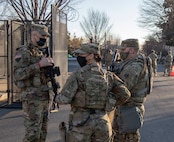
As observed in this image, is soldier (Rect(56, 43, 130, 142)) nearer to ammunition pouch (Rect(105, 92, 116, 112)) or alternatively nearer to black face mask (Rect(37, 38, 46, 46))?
ammunition pouch (Rect(105, 92, 116, 112))

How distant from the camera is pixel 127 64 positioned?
4.17 metres

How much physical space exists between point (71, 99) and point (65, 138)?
0.44 meters

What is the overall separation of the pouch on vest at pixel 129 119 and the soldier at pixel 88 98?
737 mm

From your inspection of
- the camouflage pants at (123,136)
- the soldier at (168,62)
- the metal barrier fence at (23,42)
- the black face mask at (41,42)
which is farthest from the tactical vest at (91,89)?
the soldier at (168,62)

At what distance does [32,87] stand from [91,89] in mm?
1538

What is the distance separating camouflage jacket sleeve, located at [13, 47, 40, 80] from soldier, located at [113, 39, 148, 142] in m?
1.15

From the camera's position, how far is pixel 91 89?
329 centimetres

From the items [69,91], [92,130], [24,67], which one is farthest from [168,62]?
[69,91]

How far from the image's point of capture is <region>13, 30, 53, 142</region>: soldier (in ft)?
14.6

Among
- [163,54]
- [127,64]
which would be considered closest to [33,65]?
[127,64]

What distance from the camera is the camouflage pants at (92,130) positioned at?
335cm

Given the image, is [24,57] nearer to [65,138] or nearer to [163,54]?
[65,138]

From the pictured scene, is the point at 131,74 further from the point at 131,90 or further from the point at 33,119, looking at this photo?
the point at 33,119

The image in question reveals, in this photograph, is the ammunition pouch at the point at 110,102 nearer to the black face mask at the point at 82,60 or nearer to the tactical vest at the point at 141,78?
the black face mask at the point at 82,60
